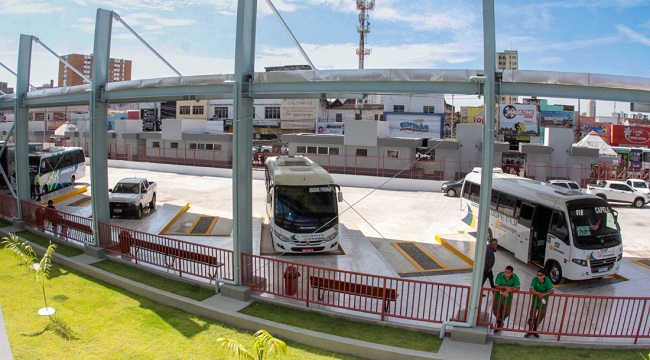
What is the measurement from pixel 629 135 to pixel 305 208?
172 feet

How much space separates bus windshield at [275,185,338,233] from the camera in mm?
14438

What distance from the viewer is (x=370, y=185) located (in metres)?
32.5

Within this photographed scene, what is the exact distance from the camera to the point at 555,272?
41.6ft

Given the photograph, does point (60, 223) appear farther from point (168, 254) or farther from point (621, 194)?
point (621, 194)

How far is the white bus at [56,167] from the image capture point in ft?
79.9

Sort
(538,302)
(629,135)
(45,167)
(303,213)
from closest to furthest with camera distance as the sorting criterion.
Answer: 1. (538,302)
2. (303,213)
3. (45,167)
4. (629,135)

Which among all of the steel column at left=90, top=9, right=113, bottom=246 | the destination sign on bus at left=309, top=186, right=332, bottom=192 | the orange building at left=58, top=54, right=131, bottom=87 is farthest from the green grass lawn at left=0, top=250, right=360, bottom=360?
the orange building at left=58, top=54, right=131, bottom=87

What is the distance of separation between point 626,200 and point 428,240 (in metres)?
16.1

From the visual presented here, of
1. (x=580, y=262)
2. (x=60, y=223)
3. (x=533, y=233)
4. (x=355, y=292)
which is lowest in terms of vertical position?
(x=355, y=292)

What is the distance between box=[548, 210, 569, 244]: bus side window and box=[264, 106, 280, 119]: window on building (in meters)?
49.1

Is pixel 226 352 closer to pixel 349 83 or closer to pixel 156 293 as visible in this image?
pixel 156 293

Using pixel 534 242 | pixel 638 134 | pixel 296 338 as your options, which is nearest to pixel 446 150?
pixel 534 242

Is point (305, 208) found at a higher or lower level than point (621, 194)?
higher

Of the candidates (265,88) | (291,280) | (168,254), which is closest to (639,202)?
(291,280)
